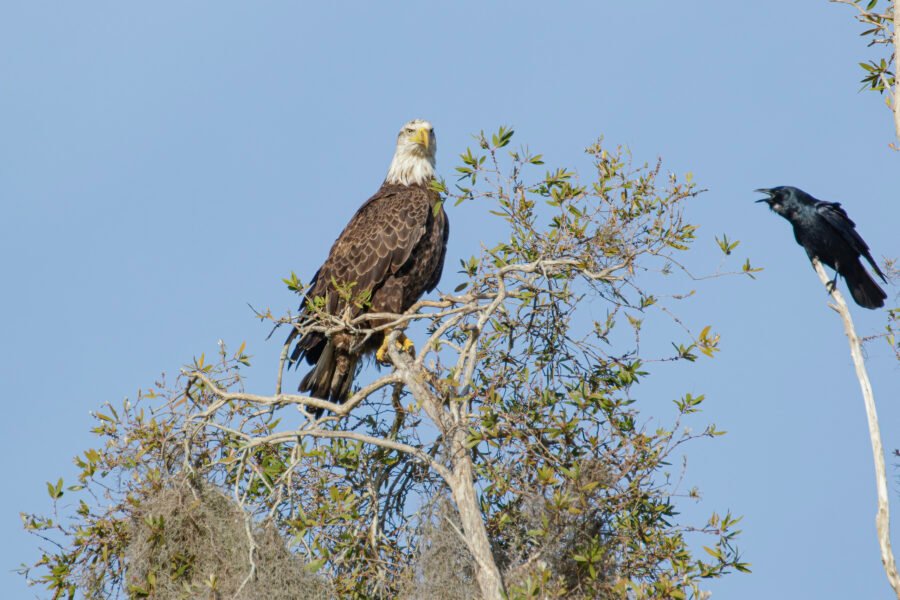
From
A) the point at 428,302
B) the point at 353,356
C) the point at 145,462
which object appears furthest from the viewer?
the point at 353,356

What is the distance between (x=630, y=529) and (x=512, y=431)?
0.73 meters

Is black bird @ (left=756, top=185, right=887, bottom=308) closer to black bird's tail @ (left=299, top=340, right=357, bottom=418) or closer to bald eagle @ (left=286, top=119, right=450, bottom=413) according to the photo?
bald eagle @ (left=286, top=119, right=450, bottom=413)

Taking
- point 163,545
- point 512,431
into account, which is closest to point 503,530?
point 512,431

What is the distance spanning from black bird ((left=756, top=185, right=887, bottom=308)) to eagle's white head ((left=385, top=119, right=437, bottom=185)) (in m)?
2.74

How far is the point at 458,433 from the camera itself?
501 centimetres

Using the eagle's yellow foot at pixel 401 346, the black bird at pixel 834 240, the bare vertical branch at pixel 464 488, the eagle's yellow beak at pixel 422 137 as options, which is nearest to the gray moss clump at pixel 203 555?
the bare vertical branch at pixel 464 488

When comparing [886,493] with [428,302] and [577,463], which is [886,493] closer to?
[577,463]

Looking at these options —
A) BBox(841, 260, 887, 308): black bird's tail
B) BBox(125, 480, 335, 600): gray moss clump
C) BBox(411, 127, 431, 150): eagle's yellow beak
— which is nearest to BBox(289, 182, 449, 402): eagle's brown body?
BBox(411, 127, 431, 150): eagle's yellow beak

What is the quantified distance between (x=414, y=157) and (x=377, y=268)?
1244mm

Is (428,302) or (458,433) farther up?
(428,302)

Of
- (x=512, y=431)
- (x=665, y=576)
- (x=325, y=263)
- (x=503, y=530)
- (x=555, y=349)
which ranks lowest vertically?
(x=665, y=576)

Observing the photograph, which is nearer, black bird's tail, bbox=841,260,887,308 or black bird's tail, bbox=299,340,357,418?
black bird's tail, bbox=841,260,887,308

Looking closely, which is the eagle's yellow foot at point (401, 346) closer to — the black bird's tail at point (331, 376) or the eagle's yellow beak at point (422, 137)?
the black bird's tail at point (331, 376)

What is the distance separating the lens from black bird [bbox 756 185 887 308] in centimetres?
632
